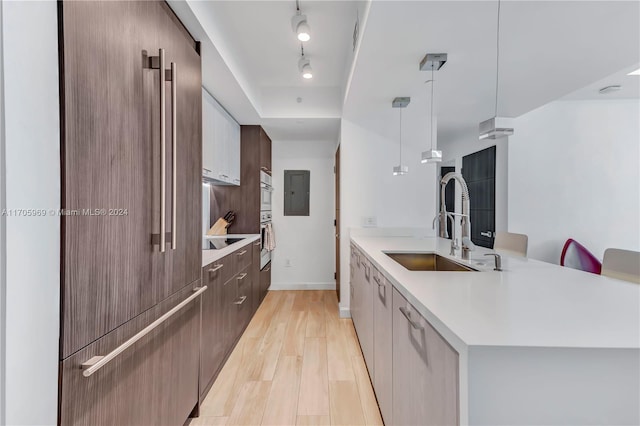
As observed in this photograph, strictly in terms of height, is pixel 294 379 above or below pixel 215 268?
below

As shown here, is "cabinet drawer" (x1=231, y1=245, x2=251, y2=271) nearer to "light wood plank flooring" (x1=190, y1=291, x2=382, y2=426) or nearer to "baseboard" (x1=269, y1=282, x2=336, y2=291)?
"light wood plank flooring" (x1=190, y1=291, x2=382, y2=426)

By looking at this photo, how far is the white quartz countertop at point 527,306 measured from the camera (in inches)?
27.4

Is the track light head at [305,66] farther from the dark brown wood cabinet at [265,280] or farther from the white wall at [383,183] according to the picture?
the dark brown wood cabinet at [265,280]

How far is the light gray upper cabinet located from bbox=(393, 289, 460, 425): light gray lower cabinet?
204cm

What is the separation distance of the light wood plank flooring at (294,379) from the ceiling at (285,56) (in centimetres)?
227

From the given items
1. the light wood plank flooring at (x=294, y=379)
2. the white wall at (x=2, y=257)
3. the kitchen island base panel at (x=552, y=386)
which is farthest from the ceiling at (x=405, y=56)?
the light wood plank flooring at (x=294, y=379)

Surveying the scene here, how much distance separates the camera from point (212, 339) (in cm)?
199

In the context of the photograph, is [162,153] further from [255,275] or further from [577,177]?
[577,177]

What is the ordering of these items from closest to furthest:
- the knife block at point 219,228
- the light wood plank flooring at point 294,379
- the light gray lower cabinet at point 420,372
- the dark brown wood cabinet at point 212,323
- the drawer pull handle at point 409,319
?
the light gray lower cabinet at point 420,372 → the drawer pull handle at point 409,319 → the light wood plank flooring at point 294,379 → the dark brown wood cabinet at point 212,323 → the knife block at point 219,228

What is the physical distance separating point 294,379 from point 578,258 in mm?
3456

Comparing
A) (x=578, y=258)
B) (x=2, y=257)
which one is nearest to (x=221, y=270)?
(x=2, y=257)

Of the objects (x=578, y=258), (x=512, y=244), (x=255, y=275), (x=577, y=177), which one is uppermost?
(x=577, y=177)

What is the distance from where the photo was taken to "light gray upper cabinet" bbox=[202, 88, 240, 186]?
2562 millimetres

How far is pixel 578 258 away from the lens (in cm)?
340
